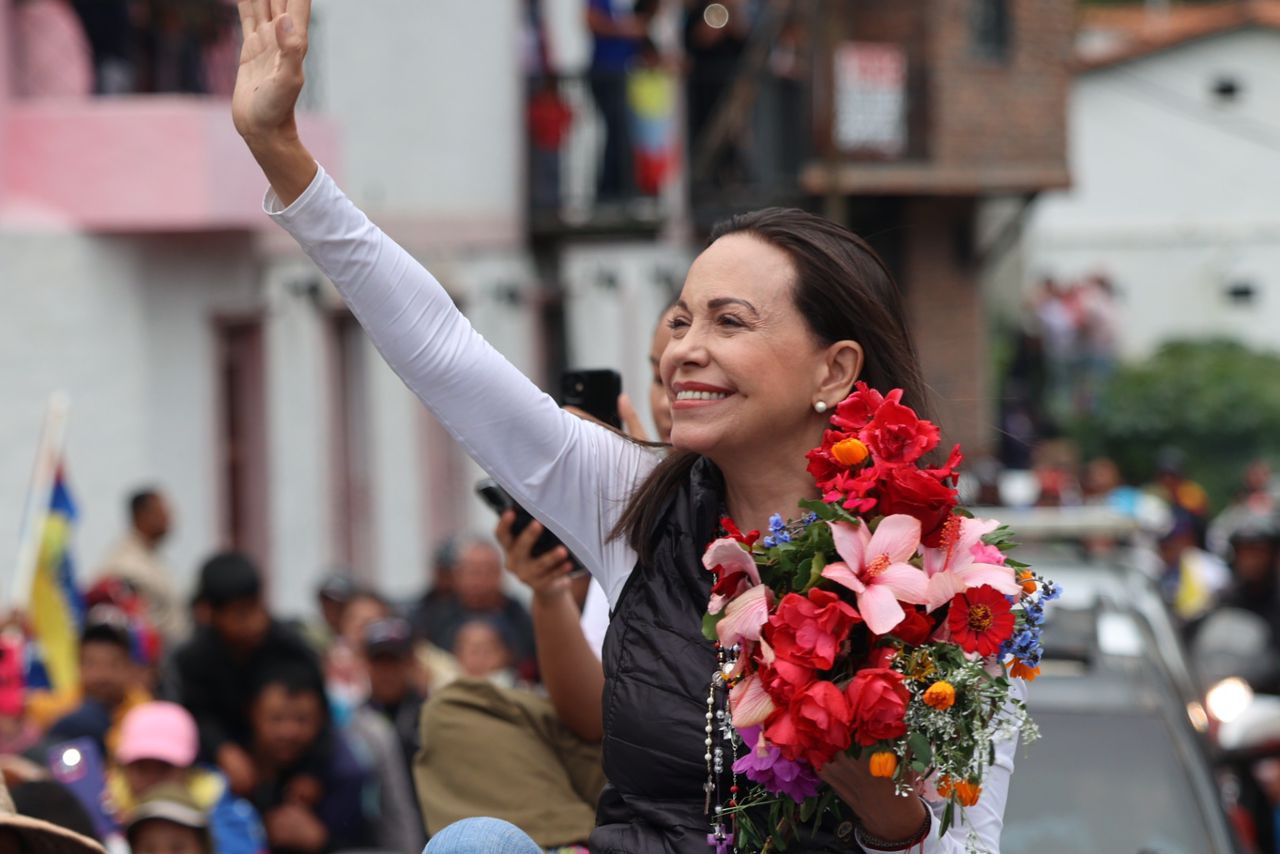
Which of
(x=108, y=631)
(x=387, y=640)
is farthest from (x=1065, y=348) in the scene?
(x=108, y=631)

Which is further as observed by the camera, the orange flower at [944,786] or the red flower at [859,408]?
the red flower at [859,408]

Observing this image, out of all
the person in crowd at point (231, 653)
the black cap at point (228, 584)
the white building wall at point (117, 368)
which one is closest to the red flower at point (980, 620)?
the person in crowd at point (231, 653)

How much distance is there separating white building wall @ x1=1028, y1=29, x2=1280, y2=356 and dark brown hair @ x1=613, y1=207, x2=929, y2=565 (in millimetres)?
34857

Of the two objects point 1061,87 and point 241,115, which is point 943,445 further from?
point 1061,87

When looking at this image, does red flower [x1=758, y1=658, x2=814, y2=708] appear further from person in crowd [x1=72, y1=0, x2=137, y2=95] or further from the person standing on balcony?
the person standing on balcony

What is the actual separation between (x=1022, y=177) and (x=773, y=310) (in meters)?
20.1

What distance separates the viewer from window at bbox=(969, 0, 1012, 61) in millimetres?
23234

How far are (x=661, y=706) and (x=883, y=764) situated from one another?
1.37 feet

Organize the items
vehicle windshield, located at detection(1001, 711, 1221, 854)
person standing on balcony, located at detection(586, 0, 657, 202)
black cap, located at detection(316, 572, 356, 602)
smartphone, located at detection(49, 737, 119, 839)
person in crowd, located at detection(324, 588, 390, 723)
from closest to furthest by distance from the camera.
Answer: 1. vehicle windshield, located at detection(1001, 711, 1221, 854)
2. smartphone, located at detection(49, 737, 119, 839)
3. person in crowd, located at detection(324, 588, 390, 723)
4. black cap, located at detection(316, 572, 356, 602)
5. person standing on balcony, located at detection(586, 0, 657, 202)

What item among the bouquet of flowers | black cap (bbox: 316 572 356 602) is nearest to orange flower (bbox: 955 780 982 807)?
the bouquet of flowers

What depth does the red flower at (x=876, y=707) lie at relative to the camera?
2934 millimetres

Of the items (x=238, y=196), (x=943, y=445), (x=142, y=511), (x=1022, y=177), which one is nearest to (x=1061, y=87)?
(x=1022, y=177)

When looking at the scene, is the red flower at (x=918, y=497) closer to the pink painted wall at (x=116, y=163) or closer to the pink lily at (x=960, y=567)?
the pink lily at (x=960, y=567)

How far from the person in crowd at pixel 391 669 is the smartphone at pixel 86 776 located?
2.21 meters
